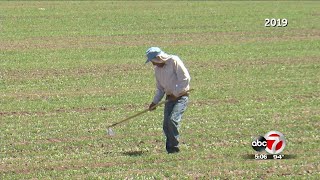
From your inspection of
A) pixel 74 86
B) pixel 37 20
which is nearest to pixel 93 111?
pixel 74 86

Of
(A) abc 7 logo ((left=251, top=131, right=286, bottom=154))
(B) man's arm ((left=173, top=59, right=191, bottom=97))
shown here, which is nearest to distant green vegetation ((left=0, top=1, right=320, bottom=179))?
(A) abc 7 logo ((left=251, top=131, right=286, bottom=154))

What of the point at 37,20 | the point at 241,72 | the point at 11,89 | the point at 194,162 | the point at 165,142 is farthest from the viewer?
the point at 37,20

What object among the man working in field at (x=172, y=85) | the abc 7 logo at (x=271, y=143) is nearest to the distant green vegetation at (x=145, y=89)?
the abc 7 logo at (x=271, y=143)

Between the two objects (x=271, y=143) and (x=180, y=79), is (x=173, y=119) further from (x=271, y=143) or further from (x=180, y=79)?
(x=271, y=143)

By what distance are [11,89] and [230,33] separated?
42.4ft

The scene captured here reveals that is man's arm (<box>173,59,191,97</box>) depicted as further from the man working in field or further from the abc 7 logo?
the abc 7 logo

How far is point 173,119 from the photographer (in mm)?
12547

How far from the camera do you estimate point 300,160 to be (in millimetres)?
12312

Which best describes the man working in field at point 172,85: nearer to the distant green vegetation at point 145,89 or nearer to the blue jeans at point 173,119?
the blue jeans at point 173,119

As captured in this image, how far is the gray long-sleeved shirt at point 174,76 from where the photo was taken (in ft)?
41.1

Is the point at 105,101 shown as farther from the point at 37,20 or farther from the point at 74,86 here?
the point at 37,20

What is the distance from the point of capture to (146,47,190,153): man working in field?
40.9 ft

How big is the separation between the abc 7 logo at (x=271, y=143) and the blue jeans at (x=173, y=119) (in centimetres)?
153

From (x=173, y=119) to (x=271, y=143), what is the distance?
2.26m
